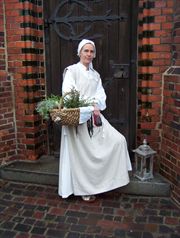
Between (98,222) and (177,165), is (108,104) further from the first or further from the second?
(98,222)

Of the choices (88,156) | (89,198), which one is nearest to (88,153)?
(88,156)

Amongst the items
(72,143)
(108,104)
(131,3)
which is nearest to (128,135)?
(108,104)

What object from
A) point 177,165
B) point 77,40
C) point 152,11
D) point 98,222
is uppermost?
point 152,11

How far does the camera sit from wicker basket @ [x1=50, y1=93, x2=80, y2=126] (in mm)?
3123

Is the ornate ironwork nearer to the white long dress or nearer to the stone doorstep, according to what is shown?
the white long dress

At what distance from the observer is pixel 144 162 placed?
147 inches

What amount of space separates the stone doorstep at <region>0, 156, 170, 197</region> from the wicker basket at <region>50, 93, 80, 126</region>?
1.11 metres

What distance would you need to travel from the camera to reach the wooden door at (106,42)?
4.06m

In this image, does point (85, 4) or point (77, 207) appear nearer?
point (77, 207)

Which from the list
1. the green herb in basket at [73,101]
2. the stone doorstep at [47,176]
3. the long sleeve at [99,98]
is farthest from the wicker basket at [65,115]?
the stone doorstep at [47,176]

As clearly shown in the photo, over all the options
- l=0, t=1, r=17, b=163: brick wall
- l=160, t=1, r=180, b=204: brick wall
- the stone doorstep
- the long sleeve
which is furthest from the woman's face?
the stone doorstep

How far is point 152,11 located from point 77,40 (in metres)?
1.11

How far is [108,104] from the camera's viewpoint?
431cm

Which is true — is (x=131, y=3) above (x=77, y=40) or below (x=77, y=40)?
above
